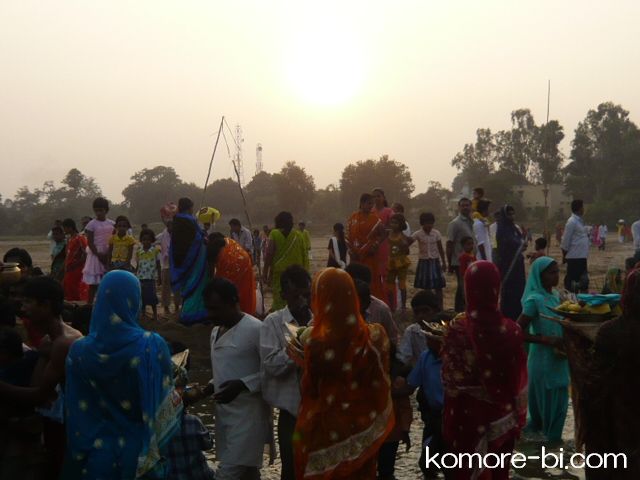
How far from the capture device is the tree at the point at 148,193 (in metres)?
94.0

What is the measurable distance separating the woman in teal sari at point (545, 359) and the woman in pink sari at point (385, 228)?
212 inches

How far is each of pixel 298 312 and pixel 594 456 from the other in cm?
200

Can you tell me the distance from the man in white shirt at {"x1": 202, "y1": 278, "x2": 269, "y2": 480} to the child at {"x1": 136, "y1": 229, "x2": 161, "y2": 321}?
29.7ft

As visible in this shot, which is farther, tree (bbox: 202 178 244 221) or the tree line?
tree (bbox: 202 178 244 221)

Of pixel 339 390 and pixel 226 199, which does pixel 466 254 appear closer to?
pixel 339 390

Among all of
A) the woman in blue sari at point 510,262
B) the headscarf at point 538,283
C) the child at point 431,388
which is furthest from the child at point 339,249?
the child at point 431,388

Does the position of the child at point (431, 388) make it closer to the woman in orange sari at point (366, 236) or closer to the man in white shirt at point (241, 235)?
the woman in orange sari at point (366, 236)

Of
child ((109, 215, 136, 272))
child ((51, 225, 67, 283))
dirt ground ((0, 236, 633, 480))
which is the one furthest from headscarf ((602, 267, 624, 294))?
child ((51, 225, 67, 283))

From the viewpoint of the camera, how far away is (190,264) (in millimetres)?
11305

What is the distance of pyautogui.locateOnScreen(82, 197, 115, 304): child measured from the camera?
13.3 metres

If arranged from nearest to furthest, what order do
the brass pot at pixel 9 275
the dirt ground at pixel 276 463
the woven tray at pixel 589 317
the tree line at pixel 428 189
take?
the woven tray at pixel 589 317
the brass pot at pixel 9 275
the dirt ground at pixel 276 463
the tree line at pixel 428 189

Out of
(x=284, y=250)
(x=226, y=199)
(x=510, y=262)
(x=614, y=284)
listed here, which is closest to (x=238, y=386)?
(x=614, y=284)

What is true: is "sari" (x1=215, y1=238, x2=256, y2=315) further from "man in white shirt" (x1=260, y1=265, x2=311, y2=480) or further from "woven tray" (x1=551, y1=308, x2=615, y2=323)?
"woven tray" (x1=551, y1=308, x2=615, y2=323)

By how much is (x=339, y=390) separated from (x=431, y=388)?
143 centimetres
